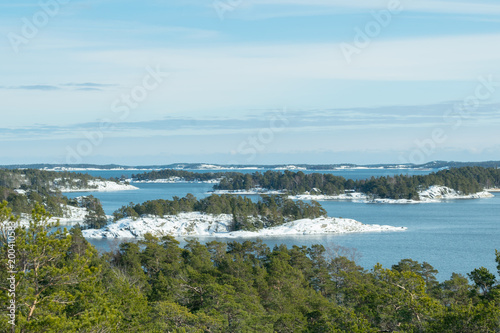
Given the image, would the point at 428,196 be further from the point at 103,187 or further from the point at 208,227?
the point at 103,187

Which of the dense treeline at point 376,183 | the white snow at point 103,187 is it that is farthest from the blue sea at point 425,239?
the white snow at point 103,187

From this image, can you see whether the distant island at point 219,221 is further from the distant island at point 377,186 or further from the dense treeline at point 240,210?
the distant island at point 377,186

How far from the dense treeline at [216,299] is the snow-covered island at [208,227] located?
33.0 m

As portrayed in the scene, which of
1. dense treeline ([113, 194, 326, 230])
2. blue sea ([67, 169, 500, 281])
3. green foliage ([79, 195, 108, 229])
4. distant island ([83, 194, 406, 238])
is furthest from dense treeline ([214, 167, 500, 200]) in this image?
green foliage ([79, 195, 108, 229])

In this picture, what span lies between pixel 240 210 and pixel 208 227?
443cm

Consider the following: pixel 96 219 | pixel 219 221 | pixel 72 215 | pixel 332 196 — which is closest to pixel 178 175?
pixel 332 196

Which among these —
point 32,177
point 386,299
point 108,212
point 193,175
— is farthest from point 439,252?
point 193,175

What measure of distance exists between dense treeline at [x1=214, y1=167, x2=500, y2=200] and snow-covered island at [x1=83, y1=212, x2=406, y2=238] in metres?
46.9

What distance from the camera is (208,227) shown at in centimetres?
→ 6412

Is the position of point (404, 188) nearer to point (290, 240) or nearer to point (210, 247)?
point (290, 240)

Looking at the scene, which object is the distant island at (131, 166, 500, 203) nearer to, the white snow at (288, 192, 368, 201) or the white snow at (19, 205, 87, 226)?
the white snow at (288, 192, 368, 201)

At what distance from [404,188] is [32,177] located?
85.1 m

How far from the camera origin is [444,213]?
8219 cm

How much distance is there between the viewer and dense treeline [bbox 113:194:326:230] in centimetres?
6406
